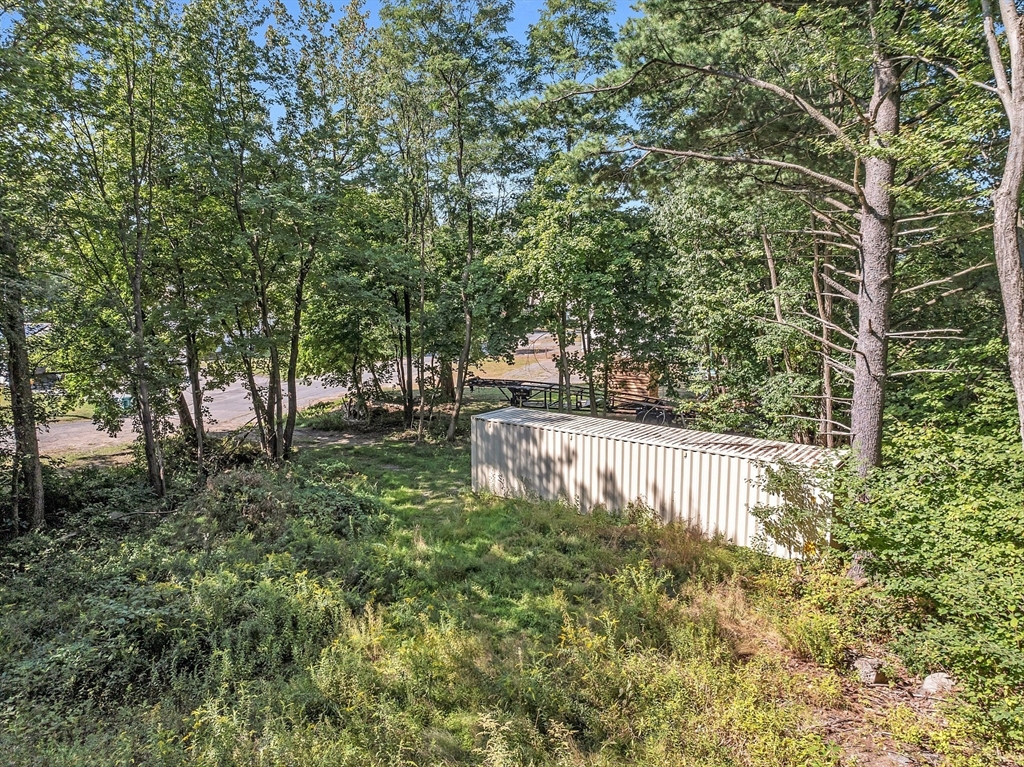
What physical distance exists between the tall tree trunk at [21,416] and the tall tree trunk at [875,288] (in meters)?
9.93

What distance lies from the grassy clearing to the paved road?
193 inches

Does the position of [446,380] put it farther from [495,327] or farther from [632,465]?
[632,465]

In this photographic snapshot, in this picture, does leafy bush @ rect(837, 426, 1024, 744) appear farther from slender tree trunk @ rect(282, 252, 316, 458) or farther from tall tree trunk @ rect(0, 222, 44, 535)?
slender tree trunk @ rect(282, 252, 316, 458)

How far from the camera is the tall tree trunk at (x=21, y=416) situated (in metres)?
6.07

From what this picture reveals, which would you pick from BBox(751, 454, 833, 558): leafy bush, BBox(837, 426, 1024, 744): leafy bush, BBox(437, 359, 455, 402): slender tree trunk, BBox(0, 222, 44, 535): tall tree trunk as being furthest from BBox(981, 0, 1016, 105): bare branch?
BBox(437, 359, 455, 402): slender tree trunk

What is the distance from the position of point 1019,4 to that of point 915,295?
470 centimetres

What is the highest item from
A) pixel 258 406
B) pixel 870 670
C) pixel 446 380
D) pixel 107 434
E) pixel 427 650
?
pixel 446 380

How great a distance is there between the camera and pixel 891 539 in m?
4.15

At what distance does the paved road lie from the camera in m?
11.7

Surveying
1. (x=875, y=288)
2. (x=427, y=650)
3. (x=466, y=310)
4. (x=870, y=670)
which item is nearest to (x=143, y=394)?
(x=427, y=650)

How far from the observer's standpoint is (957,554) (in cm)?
371

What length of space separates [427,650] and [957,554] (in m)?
4.35

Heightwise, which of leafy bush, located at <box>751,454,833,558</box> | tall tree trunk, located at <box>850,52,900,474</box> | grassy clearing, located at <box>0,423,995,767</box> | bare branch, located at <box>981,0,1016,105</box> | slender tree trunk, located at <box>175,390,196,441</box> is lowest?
grassy clearing, located at <box>0,423,995,767</box>

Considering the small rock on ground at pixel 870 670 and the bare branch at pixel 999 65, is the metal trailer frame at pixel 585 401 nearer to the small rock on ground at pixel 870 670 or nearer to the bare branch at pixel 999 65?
the small rock on ground at pixel 870 670
